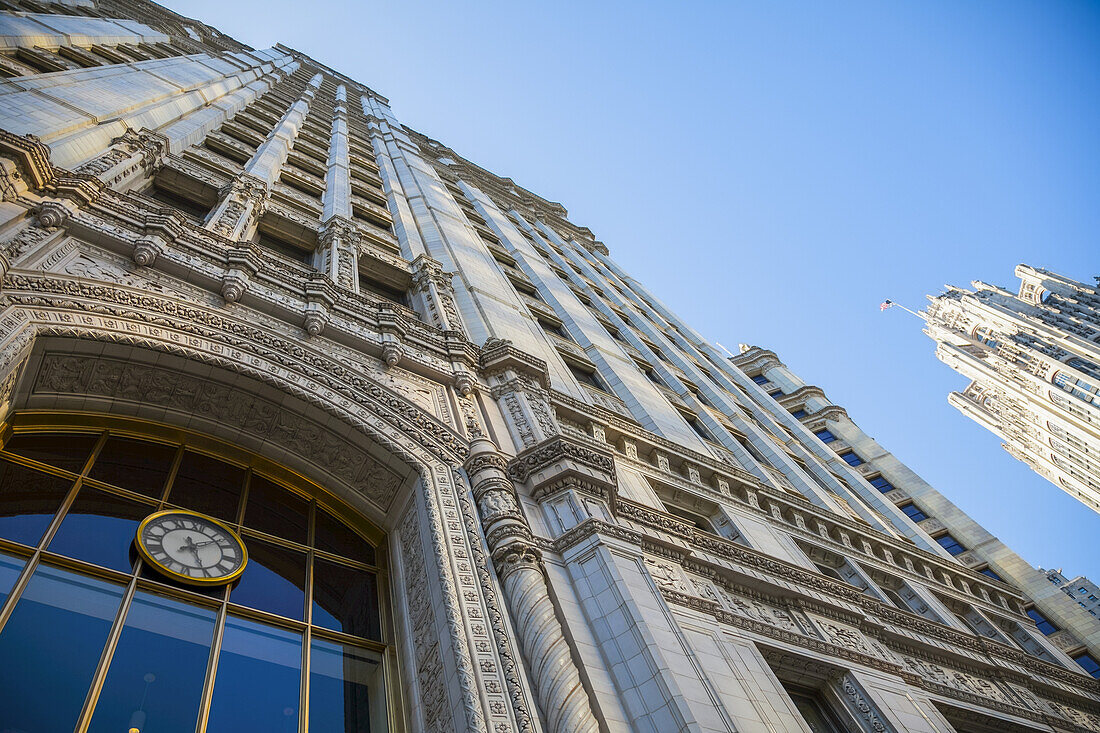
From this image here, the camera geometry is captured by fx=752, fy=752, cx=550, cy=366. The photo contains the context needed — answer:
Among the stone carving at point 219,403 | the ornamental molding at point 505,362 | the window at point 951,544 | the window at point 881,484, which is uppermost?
the window at point 881,484

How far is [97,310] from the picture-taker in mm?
11086

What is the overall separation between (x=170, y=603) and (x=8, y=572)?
177 cm

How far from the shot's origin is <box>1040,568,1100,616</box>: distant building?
3412cm

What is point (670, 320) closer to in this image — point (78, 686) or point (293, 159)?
point (293, 159)

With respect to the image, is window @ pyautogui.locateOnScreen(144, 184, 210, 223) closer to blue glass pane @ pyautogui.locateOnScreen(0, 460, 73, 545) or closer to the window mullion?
blue glass pane @ pyautogui.locateOnScreen(0, 460, 73, 545)

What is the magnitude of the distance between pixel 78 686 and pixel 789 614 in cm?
1170

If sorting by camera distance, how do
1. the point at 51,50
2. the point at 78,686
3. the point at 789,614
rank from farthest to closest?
the point at 51,50 < the point at 789,614 < the point at 78,686

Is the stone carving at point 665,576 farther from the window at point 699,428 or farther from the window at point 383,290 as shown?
the window at point 699,428

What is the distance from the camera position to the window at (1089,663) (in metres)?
28.4

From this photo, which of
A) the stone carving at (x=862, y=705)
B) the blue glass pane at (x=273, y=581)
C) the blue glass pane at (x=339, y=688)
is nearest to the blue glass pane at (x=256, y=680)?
the blue glass pane at (x=339, y=688)

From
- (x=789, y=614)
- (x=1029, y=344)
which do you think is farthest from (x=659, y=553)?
(x=1029, y=344)

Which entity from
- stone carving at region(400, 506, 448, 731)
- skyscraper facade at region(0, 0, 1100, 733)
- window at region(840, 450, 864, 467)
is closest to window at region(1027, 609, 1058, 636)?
skyscraper facade at region(0, 0, 1100, 733)

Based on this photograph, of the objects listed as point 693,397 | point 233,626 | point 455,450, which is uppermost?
point 693,397

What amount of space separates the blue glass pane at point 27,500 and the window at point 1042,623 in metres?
33.2
